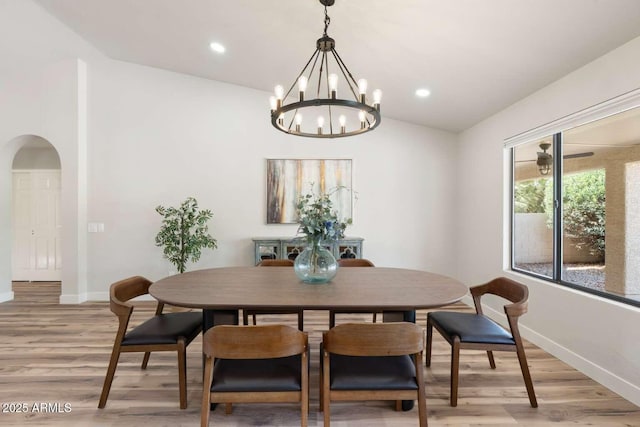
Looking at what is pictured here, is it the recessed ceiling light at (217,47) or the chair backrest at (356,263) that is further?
the recessed ceiling light at (217,47)

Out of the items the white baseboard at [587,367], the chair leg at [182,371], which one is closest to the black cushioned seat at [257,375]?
the chair leg at [182,371]

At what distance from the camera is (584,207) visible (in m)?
2.51

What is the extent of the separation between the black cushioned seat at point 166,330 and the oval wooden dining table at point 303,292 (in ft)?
0.63

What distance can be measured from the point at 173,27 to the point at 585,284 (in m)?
4.49

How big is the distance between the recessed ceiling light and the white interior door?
401cm

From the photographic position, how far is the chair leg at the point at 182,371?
1.85 meters

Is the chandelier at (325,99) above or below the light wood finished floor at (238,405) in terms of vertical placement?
above

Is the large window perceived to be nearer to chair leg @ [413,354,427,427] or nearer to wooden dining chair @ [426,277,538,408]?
wooden dining chair @ [426,277,538,408]

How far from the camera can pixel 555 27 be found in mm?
1982

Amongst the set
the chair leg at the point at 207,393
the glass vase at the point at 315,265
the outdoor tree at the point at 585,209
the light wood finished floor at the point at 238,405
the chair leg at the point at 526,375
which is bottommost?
the light wood finished floor at the point at 238,405

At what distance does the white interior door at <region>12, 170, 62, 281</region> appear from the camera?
17.1 ft

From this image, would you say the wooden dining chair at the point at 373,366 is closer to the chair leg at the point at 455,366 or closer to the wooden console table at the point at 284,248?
the chair leg at the point at 455,366

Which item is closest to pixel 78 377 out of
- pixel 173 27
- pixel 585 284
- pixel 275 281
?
pixel 275 281

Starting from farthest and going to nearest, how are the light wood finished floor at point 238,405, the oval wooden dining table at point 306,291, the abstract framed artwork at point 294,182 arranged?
the abstract framed artwork at point 294,182, the light wood finished floor at point 238,405, the oval wooden dining table at point 306,291
